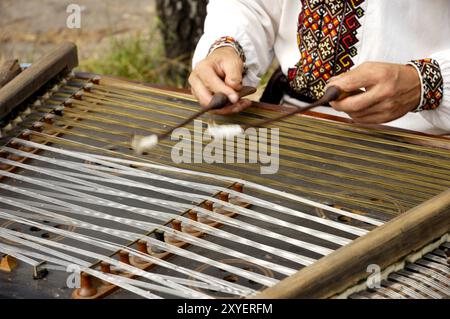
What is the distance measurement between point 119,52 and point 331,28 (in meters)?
2.32

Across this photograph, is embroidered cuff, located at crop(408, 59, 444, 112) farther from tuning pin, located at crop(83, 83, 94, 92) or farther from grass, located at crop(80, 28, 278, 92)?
grass, located at crop(80, 28, 278, 92)

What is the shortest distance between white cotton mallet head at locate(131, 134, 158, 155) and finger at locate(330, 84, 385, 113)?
413 mm

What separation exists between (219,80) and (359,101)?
35 cm

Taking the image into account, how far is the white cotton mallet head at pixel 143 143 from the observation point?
5.36 ft

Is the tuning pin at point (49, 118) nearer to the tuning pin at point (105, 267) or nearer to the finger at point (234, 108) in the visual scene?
the finger at point (234, 108)

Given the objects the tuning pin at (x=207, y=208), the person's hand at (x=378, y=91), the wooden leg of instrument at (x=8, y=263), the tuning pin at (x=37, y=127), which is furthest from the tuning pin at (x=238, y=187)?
the tuning pin at (x=37, y=127)

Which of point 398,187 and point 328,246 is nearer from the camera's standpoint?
point 328,246

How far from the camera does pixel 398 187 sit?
1607 mm

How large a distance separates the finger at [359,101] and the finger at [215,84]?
0.75 ft

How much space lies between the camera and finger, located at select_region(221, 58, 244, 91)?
189 centimetres

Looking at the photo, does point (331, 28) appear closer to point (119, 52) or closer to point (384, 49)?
point (384, 49)

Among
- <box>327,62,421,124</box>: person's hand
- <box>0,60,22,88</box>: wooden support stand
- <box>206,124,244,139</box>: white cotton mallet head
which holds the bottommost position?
<box>206,124,244,139</box>: white cotton mallet head

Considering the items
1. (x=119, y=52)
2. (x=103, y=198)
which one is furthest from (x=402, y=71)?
(x=119, y=52)

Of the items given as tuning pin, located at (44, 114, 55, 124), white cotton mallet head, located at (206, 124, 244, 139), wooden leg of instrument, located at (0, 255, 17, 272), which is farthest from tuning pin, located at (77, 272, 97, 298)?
tuning pin, located at (44, 114, 55, 124)
